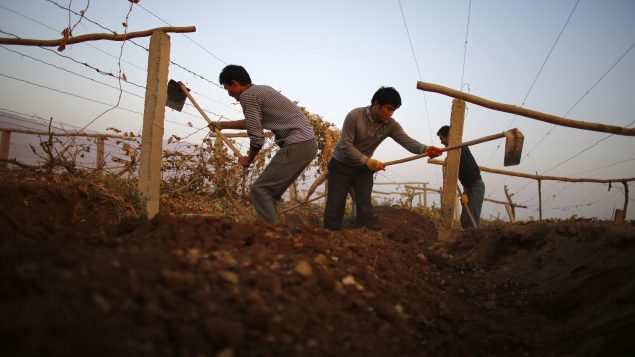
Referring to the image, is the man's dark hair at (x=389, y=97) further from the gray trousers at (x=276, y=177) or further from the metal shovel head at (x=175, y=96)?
the metal shovel head at (x=175, y=96)

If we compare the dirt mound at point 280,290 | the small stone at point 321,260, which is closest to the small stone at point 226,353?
the dirt mound at point 280,290

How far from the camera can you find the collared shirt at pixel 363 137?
12.9 ft

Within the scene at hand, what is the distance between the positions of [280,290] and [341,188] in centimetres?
268

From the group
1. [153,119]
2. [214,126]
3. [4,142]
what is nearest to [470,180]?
[214,126]

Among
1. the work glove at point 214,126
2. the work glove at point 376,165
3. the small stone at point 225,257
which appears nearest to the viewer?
the small stone at point 225,257

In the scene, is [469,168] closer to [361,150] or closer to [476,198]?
[476,198]

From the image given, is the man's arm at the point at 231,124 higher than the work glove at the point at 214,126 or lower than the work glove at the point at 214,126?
higher

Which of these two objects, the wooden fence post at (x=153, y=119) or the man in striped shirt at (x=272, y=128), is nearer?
the wooden fence post at (x=153, y=119)

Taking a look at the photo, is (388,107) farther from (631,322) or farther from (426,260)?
(631,322)

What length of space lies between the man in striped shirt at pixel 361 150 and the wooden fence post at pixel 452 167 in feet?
1.07

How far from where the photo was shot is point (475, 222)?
5453 millimetres

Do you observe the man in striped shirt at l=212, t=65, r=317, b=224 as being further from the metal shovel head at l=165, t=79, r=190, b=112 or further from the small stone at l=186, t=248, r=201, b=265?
the small stone at l=186, t=248, r=201, b=265

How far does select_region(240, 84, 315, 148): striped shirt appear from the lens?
329 centimetres

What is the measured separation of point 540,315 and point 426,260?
1016 mm
